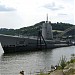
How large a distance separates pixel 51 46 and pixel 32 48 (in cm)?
2076

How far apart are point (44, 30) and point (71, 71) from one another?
5723 inches

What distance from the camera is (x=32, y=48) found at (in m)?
125

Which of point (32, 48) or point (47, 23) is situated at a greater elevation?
point (47, 23)

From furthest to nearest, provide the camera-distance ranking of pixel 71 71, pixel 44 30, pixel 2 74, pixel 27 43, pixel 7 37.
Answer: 1. pixel 44 30
2. pixel 27 43
3. pixel 7 37
4. pixel 2 74
5. pixel 71 71

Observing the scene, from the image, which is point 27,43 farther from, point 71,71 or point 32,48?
point 71,71

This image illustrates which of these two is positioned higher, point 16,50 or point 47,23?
point 47,23

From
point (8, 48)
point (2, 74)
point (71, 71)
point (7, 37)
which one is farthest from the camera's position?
point (7, 37)

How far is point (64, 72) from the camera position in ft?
63.7

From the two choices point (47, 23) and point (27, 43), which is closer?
point (27, 43)

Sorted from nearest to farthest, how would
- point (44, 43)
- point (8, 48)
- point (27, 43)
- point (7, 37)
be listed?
point (8, 48) < point (7, 37) < point (27, 43) < point (44, 43)

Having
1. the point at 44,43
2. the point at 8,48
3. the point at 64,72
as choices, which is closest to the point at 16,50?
the point at 8,48

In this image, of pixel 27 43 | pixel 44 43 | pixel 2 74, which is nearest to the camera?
pixel 2 74

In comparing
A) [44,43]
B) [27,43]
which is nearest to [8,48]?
[27,43]

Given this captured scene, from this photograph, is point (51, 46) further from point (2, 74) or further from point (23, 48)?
point (2, 74)
